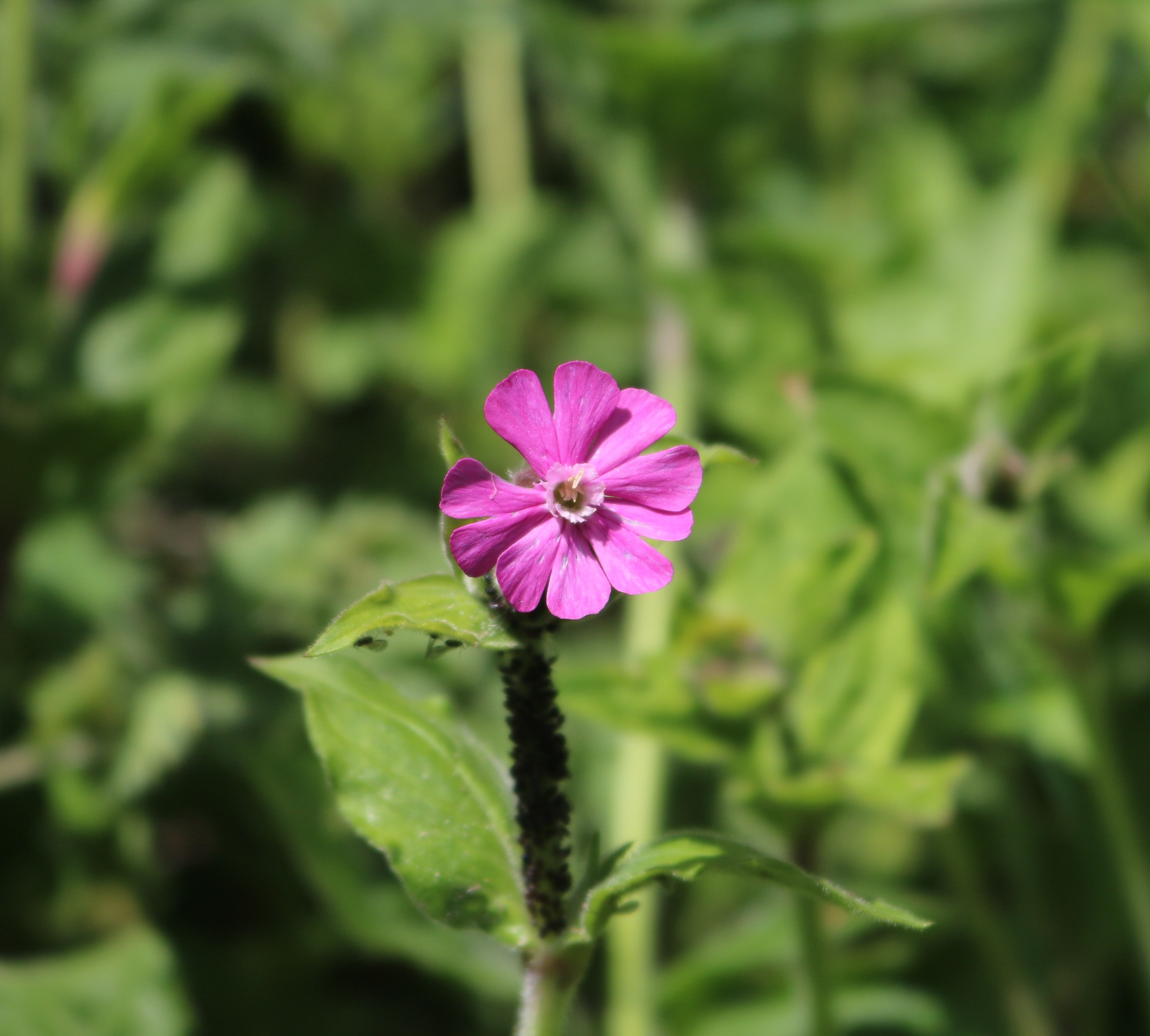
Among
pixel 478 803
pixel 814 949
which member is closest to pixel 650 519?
pixel 478 803

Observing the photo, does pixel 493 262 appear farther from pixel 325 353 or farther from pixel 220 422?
pixel 220 422

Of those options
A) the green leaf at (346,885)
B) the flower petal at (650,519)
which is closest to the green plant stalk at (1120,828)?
the green leaf at (346,885)

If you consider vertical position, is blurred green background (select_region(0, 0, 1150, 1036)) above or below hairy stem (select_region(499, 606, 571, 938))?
above

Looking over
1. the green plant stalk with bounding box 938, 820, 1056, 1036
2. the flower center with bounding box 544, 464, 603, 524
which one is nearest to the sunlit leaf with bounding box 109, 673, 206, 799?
the flower center with bounding box 544, 464, 603, 524

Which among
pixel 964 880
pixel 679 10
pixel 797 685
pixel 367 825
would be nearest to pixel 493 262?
pixel 679 10

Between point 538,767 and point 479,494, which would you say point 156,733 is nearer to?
point 538,767

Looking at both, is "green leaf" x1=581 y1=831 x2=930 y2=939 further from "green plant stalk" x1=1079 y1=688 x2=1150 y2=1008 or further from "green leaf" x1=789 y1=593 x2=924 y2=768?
"green plant stalk" x1=1079 y1=688 x2=1150 y2=1008
